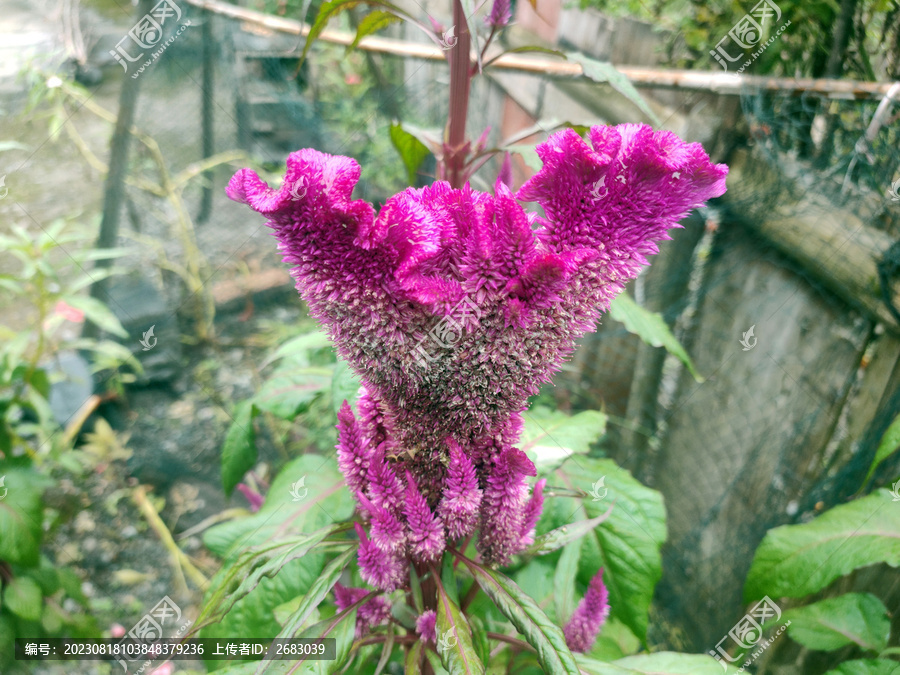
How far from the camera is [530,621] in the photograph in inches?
26.7

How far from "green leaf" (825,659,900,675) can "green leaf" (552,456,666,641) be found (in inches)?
13.9

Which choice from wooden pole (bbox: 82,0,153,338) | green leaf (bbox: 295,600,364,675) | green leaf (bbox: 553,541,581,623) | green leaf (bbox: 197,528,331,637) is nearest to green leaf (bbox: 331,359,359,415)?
green leaf (bbox: 197,528,331,637)

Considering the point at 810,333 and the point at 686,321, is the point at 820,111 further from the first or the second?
the point at 686,321

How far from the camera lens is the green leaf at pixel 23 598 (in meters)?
1.56

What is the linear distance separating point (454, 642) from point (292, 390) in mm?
771

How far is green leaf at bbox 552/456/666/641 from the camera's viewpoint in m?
1.07

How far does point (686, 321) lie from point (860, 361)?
2.33 feet

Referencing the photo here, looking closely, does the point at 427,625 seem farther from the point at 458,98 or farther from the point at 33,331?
the point at 33,331

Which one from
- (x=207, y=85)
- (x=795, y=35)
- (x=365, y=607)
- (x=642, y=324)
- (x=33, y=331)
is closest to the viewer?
(x=365, y=607)

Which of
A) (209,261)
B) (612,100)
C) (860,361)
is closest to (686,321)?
(860,361)

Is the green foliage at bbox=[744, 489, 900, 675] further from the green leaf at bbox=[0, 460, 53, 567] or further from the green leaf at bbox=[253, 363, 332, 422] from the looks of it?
the green leaf at bbox=[0, 460, 53, 567]

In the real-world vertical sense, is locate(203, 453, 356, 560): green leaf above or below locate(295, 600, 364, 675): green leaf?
below

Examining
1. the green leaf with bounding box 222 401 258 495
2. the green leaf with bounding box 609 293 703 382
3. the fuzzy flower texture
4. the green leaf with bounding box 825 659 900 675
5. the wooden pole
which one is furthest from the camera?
the wooden pole

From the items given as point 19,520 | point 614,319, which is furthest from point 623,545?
point 19,520
